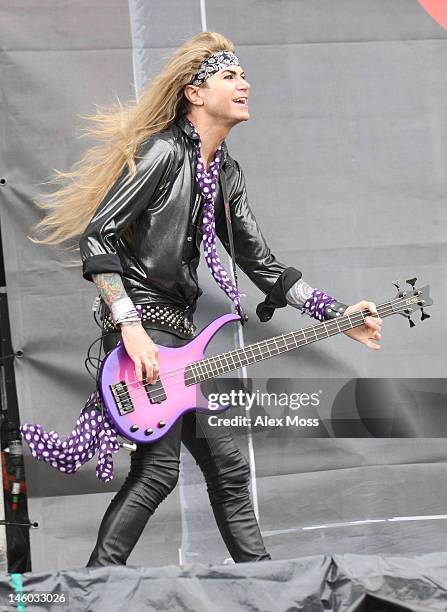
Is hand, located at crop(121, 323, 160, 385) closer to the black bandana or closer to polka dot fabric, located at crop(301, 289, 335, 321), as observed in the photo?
polka dot fabric, located at crop(301, 289, 335, 321)

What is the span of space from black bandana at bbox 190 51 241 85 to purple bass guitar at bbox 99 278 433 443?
0.73 m

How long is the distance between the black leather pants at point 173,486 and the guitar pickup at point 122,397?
0.14 m

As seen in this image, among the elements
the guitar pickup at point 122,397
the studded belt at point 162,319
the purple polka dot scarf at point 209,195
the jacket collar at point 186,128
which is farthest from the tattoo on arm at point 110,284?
the jacket collar at point 186,128

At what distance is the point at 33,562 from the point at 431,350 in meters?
1.59

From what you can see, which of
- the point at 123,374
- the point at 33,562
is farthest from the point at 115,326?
the point at 33,562

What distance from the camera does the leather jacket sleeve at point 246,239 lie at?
3.36 meters

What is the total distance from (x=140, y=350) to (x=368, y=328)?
2.50 feet

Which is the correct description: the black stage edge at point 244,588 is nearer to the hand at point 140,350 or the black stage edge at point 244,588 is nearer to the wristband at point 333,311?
the hand at point 140,350

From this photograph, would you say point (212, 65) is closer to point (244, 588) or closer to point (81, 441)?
point (81, 441)

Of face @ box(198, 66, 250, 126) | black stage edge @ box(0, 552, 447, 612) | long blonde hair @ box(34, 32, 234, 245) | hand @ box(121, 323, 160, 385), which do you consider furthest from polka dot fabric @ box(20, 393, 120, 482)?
face @ box(198, 66, 250, 126)

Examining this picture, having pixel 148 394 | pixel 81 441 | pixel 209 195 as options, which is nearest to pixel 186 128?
pixel 209 195

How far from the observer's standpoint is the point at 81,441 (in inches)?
121

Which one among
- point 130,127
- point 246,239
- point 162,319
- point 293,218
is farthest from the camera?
point 293,218

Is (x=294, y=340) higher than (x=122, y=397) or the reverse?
higher
